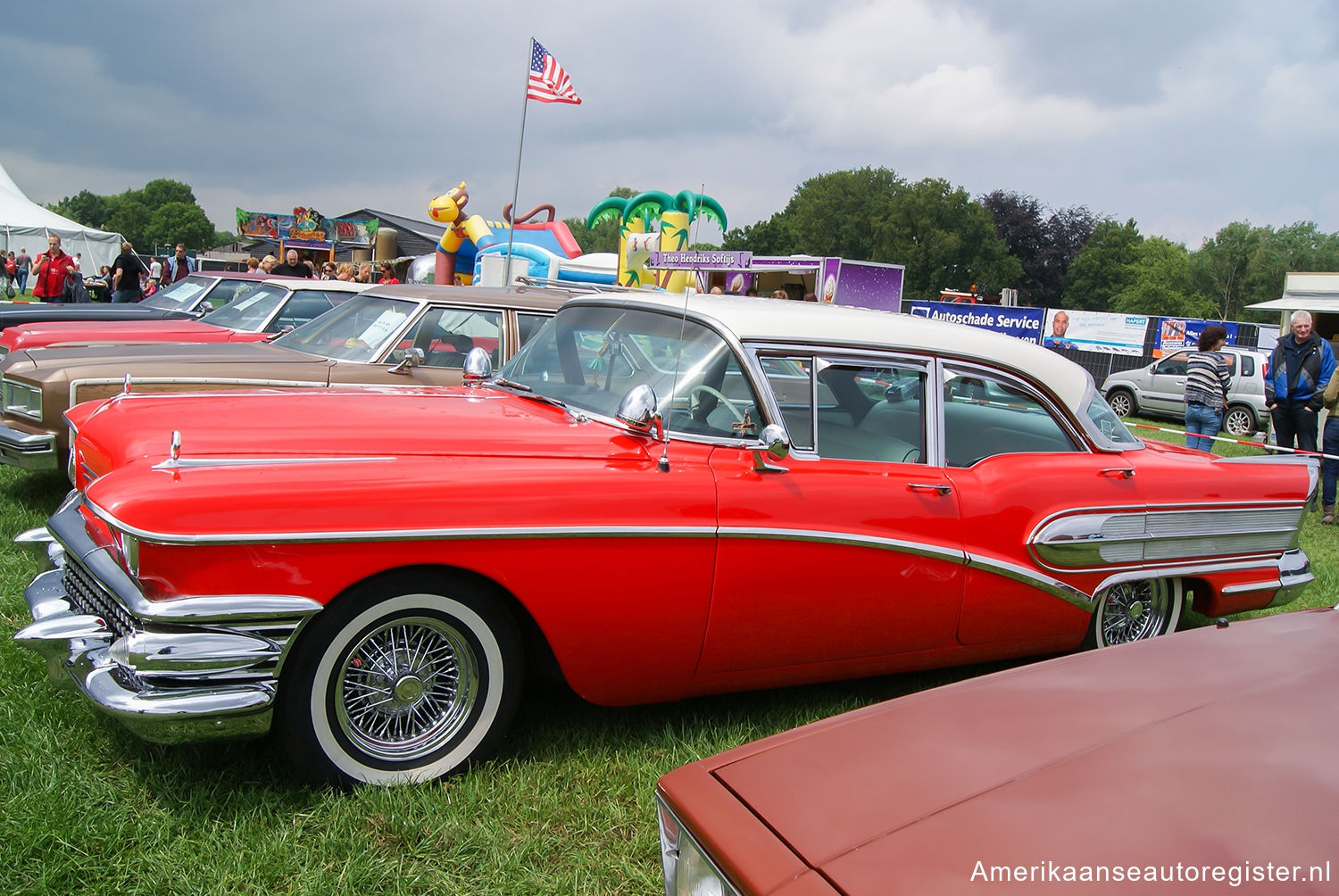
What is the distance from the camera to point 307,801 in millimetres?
2568

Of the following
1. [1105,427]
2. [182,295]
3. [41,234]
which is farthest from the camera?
[41,234]

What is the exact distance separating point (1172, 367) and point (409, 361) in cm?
1568

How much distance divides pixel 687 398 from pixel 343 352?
3696 millimetres

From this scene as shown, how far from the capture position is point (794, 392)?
3281 mm

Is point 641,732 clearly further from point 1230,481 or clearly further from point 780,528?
point 1230,481

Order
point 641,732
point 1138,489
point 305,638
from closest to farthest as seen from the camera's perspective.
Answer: point 305,638, point 641,732, point 1138,489

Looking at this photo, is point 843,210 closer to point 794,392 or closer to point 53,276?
point 53,276

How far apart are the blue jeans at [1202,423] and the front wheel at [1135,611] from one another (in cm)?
526

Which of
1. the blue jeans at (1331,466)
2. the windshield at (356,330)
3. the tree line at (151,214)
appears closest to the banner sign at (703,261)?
the windshield at (356,330)

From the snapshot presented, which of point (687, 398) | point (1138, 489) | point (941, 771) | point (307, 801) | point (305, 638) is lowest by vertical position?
point (307, 801)

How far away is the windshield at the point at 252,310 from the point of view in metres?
8.43

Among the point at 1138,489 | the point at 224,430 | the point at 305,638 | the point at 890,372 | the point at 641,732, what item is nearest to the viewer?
the point at 305,638

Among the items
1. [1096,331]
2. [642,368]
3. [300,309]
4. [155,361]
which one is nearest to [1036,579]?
[642,368]

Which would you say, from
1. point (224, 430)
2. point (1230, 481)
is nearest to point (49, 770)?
point (224, 430)
